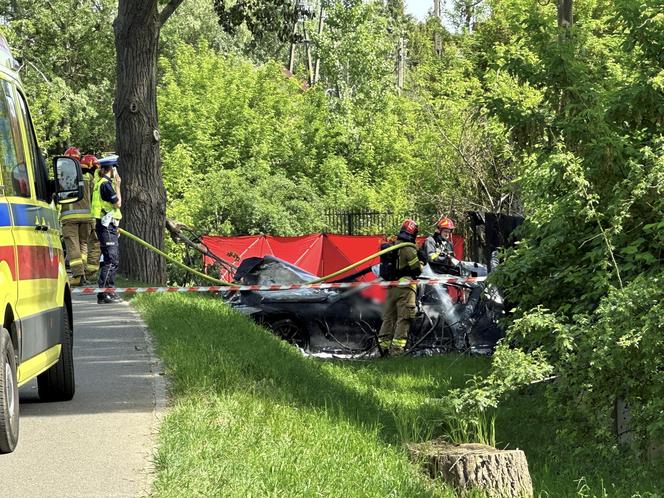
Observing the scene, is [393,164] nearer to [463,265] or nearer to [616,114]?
[463,265]

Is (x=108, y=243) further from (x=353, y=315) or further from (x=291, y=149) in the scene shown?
(x=291, y=149)

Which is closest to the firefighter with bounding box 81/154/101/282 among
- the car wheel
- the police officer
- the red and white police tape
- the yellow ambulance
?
the red and white police tape

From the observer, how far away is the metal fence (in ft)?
109

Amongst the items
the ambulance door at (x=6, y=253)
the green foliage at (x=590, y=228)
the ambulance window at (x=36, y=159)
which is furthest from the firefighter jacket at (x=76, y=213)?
the ambulance door at (x=6, y=253)

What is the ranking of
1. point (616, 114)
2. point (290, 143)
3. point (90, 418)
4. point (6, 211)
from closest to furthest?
point (6, 211) < point (90, 418) < point (616, 114) < point (290, 143)

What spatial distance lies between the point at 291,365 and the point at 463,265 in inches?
283

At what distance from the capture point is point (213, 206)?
3045 cm

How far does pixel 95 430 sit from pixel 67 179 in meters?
1.88

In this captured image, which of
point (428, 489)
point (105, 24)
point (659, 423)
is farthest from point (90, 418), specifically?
point (105, 24)

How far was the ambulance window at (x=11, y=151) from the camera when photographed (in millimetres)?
6934

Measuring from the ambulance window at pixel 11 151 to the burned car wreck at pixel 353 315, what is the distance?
29.0 ft

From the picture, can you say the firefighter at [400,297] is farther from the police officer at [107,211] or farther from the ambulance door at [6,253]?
the ambulance door at [6,253]

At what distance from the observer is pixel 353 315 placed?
648 inches

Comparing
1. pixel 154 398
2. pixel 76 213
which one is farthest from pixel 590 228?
pixel 76 213
